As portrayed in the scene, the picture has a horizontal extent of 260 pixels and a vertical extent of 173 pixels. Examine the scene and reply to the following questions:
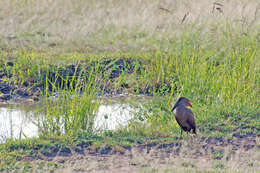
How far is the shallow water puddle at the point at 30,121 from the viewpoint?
6.08 m

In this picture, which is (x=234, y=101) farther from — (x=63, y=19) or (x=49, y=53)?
Result: (x=63, y=19)

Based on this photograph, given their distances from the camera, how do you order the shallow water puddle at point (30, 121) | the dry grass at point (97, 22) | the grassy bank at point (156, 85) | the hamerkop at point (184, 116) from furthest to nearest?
1. the dry grass at point (97, 22)
2. the shallow water puddle at point (30, 121)
3. the grassy bank at point (156, 85)
4. the hamerkop at point (184, 116)

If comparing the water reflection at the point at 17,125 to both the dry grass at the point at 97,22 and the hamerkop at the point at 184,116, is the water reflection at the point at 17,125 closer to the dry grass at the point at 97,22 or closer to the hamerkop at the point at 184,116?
the hamerkop at the point at 184,116

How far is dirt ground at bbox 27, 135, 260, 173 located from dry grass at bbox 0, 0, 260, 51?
4980 mm

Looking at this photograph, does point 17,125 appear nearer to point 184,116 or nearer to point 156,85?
point 184,116

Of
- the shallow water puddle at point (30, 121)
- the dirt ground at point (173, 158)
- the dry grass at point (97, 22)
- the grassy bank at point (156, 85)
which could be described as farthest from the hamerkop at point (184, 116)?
the dry grass at point (97, 22)

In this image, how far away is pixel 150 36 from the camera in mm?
13211

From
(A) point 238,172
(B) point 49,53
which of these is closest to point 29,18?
(B) point 49,53

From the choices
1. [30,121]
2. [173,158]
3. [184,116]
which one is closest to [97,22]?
[30,121]

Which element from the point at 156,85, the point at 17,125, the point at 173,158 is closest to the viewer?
the point at 173,158

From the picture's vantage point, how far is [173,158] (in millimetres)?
5090

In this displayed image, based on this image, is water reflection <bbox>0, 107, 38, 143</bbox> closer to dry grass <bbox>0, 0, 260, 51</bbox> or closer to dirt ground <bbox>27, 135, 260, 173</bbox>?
dirt ground <bbox>27, 135, 260, 173</bbox>

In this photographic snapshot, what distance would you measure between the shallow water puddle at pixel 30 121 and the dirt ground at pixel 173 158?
0.77 metres

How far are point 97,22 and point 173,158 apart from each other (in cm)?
1012
